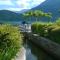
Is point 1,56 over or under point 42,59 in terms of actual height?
over

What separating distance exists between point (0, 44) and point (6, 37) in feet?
1.18

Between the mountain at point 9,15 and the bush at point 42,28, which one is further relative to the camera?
the mountain at point 9,15

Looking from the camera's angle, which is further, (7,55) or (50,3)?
(50,3)

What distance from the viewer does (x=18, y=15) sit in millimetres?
72750

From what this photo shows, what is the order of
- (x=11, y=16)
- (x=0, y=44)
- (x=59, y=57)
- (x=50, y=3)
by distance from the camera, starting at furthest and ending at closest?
(x=50, y=3)
(x=11, y=16)
(x=59, y=57)
(x=0, y=44)

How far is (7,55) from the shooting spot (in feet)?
25.0

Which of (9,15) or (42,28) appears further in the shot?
(9,15)

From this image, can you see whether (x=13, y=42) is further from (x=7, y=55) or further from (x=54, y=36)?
(x=54, y=36)

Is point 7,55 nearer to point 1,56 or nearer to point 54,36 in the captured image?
point 1,56

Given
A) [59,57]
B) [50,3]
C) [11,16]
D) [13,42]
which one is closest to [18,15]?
[11,16]

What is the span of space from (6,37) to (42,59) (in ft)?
30.6

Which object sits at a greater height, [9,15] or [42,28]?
[42,28]

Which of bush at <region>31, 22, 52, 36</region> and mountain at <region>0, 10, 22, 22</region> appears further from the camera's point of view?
mountain at <region>0, 10, 22, 22</region>

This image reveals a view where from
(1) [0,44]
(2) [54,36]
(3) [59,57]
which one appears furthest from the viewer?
(2) [54,36]
